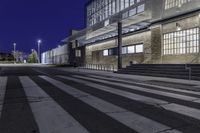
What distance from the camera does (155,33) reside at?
32.2 meters

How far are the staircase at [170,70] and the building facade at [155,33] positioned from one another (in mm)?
2682

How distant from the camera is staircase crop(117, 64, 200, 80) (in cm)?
2063

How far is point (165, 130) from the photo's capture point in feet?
19.9

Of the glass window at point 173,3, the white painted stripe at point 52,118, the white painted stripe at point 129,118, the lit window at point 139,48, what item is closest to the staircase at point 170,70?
the glass window at point 173,3

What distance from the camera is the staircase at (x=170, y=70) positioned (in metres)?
20.6

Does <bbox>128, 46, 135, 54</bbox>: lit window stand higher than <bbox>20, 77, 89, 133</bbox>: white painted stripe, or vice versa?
<bbox>128, 46, 135, 54</bbox>: lit window

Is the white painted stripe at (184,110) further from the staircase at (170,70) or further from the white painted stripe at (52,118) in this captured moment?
the staircase at (170,70)

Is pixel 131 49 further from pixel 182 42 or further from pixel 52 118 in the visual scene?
pixel 52 118

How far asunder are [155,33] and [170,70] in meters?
9.30

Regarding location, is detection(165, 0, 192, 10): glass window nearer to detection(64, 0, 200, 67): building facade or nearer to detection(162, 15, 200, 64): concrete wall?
detection(64, 0, 200, 67): building facade

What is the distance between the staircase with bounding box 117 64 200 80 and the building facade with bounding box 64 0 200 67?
106 inches

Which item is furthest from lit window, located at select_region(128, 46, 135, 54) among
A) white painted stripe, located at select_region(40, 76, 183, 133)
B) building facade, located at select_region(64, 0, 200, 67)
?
white painted stripe, located at select_region(40, 76, 183, 133)

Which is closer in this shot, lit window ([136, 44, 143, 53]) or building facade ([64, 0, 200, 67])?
building facade ([64, 0, 200, 67])

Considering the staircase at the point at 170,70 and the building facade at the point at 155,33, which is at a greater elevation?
the building facade at the point at 155,33
